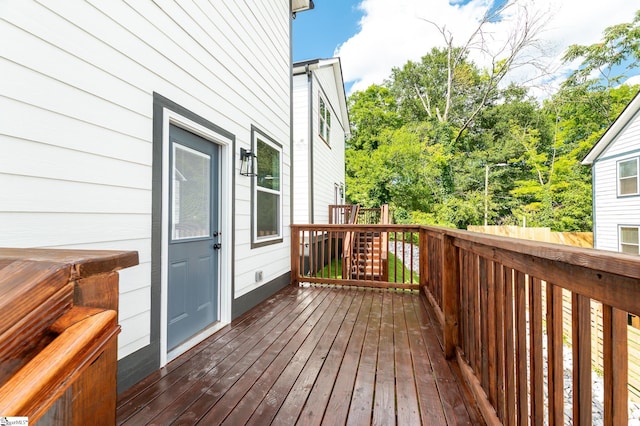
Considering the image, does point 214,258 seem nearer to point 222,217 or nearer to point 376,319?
point 222,217

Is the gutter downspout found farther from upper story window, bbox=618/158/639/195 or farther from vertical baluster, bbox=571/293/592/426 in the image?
upper story window, bbox=618/158/639/195

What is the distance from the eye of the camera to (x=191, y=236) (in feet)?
8.92

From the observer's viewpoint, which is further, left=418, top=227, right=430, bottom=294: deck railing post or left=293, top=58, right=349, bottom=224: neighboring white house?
left=293, top=58, right=349, bottom=224: neighboring white house

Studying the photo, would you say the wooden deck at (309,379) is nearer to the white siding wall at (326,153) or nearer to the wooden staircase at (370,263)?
the wooden staircase at (370,263)

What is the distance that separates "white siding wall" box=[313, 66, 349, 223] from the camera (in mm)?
7664

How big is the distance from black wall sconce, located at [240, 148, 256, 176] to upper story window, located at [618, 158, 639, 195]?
11.4m

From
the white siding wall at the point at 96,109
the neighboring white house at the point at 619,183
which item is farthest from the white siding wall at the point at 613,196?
the white siding wall at the point at 96,109

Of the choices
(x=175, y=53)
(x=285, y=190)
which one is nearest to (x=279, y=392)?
(x=175, y=53)

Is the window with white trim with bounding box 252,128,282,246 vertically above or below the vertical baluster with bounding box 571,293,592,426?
above

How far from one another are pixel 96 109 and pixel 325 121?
24.5ft

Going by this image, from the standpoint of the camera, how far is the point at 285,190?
4734 mm

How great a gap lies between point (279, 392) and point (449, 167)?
1613 centimetres


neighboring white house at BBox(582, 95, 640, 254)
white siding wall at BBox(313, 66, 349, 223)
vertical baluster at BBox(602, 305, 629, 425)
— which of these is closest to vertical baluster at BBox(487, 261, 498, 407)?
vertical baluster at BBox(602, 305, 629, 425)

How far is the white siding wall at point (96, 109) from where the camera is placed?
1.45 metres
